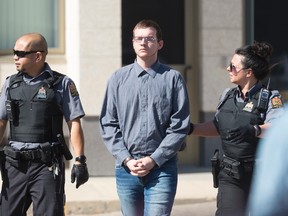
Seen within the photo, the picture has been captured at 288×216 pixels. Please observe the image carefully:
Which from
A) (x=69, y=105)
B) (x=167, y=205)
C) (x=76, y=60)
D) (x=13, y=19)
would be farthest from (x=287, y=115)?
(x=13, y=19)

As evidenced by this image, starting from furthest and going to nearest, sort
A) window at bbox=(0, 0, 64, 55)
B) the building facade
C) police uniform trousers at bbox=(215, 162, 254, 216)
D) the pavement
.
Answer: window at bbox=(0, 0, 64, 55) → the building facade → the pavement → police uniform trousers at bbox=(215, 162, 254, 216)

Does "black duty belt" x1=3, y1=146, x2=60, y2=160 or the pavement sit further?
the pavement

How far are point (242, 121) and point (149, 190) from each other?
0.85m

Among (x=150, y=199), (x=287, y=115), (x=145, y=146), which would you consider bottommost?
(x=150, y=199)

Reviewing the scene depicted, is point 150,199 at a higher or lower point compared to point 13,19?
lower

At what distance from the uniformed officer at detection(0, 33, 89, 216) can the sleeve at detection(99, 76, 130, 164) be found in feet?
0.82

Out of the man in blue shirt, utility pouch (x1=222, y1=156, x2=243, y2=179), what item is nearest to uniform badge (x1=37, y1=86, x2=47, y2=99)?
the man in blue shirt

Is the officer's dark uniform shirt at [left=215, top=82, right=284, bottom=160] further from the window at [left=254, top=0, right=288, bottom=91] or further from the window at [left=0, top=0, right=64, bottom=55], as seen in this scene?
the window at [left=254, top=0, right=288, bottom=91]

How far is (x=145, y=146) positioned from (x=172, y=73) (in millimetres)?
561

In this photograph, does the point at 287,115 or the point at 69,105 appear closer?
the point at 287,115

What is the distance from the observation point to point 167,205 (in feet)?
18.3

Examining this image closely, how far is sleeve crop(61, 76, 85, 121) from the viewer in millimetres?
5941

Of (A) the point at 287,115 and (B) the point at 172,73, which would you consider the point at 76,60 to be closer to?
(B) the point at 172,73

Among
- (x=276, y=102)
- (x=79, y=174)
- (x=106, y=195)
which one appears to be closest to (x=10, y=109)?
(x=79, y=174)
